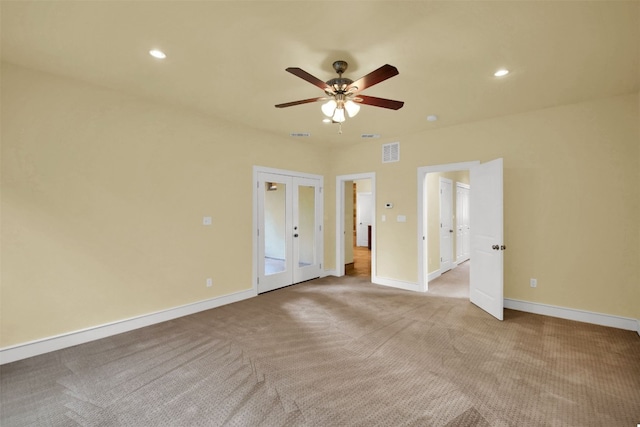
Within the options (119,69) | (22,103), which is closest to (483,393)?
(119,69)

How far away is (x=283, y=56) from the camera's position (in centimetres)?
247

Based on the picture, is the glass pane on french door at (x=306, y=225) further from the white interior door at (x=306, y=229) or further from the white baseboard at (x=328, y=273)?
the white baseboard at (x=328, y=273)

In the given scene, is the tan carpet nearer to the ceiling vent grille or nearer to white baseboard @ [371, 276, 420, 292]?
white baseboard @ [371, 276, 420, 292]

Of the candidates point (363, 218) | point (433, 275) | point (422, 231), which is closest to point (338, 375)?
point (422, 231)

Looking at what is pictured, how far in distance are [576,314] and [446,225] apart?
2956mm

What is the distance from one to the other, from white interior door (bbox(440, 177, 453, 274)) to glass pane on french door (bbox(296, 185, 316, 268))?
113 inches

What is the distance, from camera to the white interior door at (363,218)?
10742 mm

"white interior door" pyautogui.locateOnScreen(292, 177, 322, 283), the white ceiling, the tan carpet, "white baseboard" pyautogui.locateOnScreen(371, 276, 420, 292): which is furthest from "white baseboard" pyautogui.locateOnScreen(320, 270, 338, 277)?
the white ceiling

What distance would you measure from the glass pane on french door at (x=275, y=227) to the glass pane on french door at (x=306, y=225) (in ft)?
1.33

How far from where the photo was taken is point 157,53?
2.44m

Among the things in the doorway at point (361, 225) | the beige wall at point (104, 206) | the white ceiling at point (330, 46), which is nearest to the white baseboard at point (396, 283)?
the doorway at point (361, 225)

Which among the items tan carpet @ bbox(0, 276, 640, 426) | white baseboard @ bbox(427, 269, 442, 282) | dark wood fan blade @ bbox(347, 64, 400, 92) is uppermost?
dark wood fan blade @ bbox(347, 64, 400, 92)

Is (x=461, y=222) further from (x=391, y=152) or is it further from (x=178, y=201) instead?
(x=178, y=201)

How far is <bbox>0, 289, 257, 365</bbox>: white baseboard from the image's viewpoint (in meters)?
2.64
